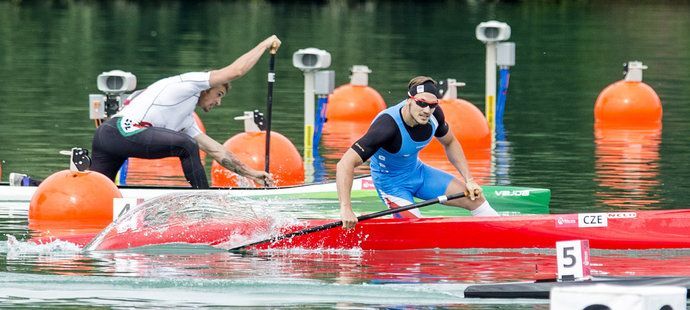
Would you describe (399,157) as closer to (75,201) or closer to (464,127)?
(75,201)

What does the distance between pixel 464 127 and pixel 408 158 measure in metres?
7.99

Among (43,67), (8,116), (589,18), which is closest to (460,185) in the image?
(8,116)

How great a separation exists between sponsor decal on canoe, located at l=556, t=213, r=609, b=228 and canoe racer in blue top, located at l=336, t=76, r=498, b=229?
66 centimetres

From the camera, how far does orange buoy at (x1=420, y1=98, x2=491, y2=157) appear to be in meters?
22.1

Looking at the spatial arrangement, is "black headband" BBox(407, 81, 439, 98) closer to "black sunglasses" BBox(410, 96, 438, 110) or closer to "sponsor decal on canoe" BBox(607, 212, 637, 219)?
"black sunglasses" BBox(410, 96, 438, 110)

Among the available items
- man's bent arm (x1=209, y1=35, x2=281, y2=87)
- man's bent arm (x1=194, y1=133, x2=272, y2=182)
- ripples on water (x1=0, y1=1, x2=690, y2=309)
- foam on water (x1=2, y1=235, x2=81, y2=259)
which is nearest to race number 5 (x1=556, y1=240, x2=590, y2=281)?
ripples on water (x1=0, y1=1, x2=690, y2=309)

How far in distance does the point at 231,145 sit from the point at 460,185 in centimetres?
473

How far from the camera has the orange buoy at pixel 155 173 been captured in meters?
18.9

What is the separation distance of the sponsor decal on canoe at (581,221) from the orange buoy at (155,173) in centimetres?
569

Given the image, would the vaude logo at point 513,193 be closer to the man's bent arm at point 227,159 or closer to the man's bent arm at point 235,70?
the man's bent arm at point 227,159

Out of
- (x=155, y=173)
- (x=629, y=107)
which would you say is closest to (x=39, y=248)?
(x=155, y=173)

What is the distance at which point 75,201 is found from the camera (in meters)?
15.5

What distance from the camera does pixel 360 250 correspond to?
14.2 m

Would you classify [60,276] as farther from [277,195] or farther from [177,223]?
[277,195]
